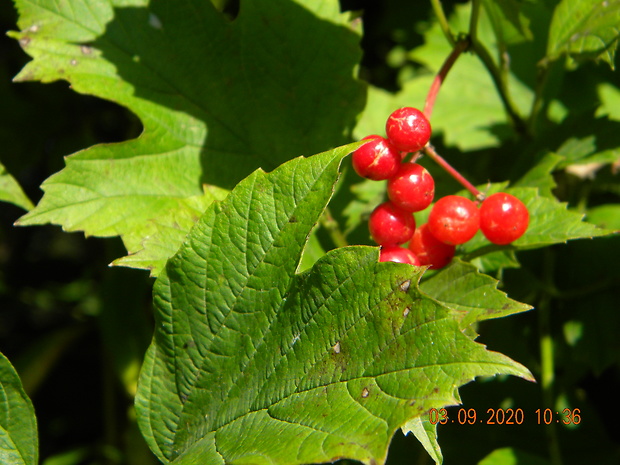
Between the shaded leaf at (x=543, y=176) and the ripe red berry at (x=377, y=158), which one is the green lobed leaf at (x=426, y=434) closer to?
the ripe red berry at (x=377, y=158)

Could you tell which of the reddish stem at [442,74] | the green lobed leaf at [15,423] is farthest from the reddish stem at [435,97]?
the green lobed leaf at [15,423]

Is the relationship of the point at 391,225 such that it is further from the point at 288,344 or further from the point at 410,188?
the point at 288,344

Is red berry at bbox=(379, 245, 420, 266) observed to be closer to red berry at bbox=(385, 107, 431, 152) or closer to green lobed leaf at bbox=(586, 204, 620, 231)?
red berry at bbox=(385, 107, 431, 152)

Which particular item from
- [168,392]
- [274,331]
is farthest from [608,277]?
[168,392]

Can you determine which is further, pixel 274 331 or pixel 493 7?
pixel 493 7

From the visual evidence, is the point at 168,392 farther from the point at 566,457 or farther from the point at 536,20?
the point at 536,20

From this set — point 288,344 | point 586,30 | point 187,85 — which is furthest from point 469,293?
point 187,85
